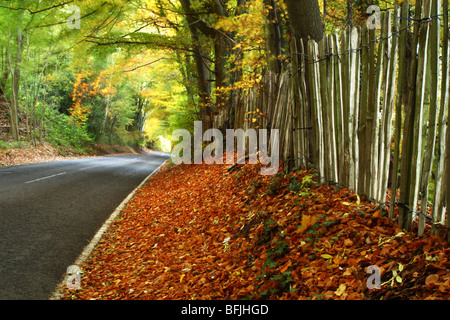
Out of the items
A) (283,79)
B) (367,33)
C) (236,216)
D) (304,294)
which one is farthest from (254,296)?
(283,79)

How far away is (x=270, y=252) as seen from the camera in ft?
12.6

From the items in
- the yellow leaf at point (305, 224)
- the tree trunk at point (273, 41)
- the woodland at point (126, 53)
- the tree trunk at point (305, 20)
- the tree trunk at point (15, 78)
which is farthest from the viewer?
the tree trunk at point (15, 78)

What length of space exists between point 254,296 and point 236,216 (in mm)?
2550

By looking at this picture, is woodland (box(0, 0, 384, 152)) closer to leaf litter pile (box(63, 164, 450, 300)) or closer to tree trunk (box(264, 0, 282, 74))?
tree trunk (box(264, 0, 282, 74))

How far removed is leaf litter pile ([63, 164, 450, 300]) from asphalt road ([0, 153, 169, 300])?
1.33 feet

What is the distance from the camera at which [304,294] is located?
2.93 metres

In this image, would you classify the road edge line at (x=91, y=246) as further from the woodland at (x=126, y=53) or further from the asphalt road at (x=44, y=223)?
the woodland at (x=126, y=53)

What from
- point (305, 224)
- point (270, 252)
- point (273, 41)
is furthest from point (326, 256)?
point (273, 41)

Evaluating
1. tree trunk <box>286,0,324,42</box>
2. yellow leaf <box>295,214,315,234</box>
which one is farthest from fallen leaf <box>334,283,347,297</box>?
tree trunk <box>286,0,324,42</box>

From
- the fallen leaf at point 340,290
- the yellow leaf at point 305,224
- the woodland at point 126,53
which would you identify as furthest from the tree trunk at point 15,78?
the fallen leaf at point 340,290

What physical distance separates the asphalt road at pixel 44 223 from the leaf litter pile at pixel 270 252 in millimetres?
404

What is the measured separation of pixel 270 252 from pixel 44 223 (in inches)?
188

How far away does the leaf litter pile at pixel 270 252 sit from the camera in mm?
2746

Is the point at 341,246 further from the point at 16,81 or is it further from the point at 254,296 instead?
the point at 16,81
